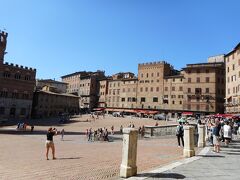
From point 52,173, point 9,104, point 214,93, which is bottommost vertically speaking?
point 52,173

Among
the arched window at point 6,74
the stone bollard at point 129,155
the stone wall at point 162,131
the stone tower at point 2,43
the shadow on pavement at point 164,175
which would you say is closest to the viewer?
the shadow on pavement at point 164,175

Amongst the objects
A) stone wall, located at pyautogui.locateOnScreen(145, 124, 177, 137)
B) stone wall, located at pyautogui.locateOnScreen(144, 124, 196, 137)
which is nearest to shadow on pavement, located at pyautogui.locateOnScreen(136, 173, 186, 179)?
stone wall, located at pyautogui.locateOnScreen(144, 124, 196, 137)

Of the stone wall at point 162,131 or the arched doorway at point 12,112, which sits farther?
the arched doorway at point 12,112

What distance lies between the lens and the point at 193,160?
12.7 m

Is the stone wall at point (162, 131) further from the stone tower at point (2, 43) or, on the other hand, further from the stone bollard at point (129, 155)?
the stone tower at point (2, 43)

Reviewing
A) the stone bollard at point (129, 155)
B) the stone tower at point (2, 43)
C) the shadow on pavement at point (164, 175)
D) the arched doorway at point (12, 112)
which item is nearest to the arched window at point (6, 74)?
the stone tower at point (2, 43)

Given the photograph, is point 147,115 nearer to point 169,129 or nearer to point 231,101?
point 231,101

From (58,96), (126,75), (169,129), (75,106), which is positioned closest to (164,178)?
(169,129)

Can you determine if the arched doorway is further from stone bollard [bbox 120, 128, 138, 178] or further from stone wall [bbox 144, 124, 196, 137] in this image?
stone bollard [bbox 120, 128, 138, 178]

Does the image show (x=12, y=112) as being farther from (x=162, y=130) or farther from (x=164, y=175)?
(x=164, y=175)

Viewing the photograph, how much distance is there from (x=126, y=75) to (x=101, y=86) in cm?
1060

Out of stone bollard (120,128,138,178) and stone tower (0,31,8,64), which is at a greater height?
stone tower (0,31,8,64)

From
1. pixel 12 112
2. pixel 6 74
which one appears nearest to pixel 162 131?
pixel 12 112

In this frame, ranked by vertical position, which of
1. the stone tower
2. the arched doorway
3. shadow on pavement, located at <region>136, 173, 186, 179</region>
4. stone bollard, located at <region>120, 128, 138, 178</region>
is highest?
the stone tower
